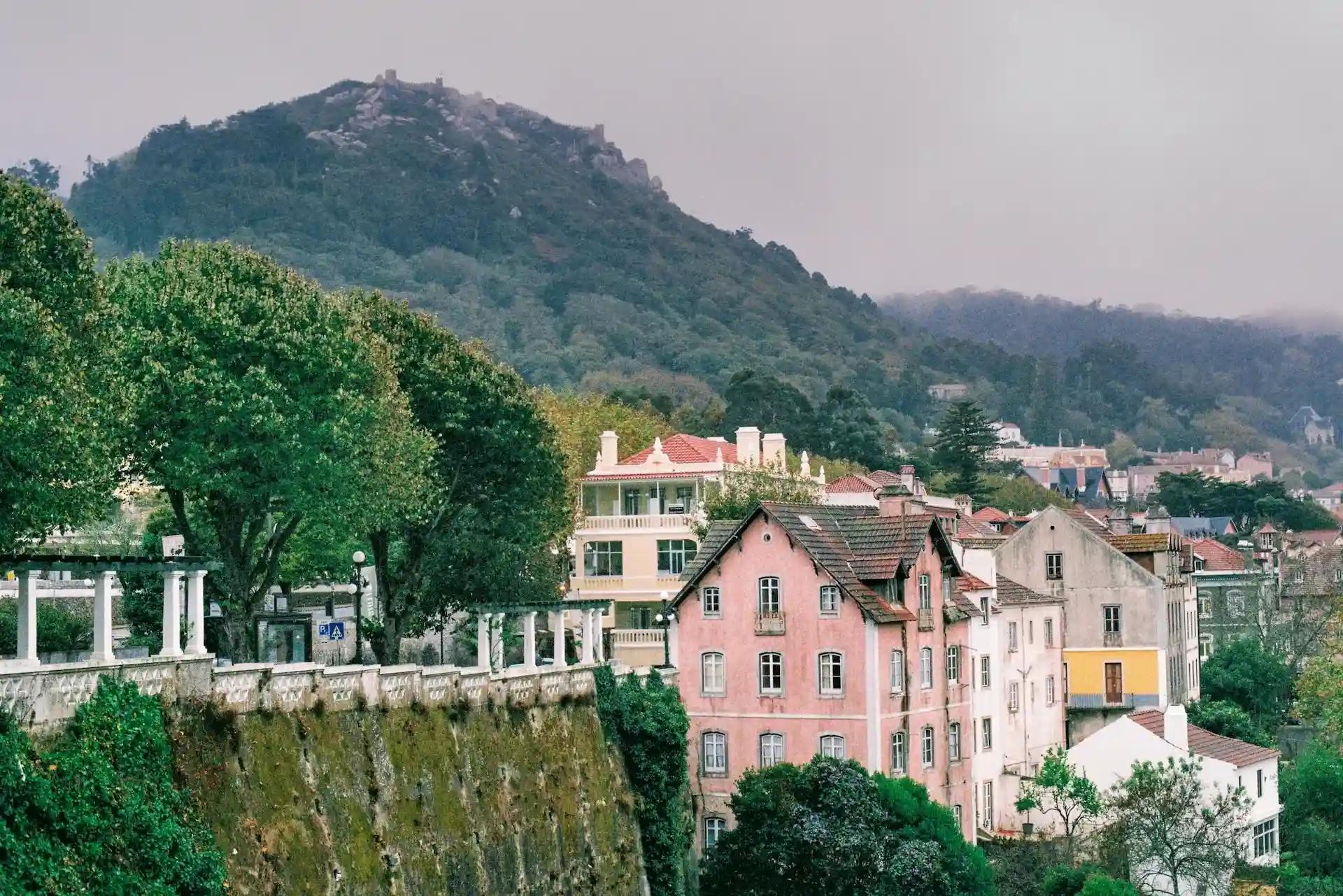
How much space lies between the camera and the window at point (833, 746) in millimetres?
61000

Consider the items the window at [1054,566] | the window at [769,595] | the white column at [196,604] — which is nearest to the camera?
the white column at [196,604]

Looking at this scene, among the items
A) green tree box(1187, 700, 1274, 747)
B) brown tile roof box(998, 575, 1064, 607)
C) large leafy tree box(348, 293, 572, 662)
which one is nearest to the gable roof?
large leafy tree box(348, 293, 572, 662)

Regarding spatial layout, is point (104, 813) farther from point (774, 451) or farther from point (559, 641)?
point (774, 451)

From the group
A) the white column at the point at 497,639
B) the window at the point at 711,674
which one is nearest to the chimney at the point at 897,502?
the window at the point at 711,674

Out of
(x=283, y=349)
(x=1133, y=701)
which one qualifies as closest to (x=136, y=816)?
(x=283, y=349)

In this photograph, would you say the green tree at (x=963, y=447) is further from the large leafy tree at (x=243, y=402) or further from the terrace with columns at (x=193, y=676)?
the terrace with columns at (x=193, y=676)

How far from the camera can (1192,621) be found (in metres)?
90.4

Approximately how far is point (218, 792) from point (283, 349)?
2026 centimetres

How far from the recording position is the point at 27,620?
35.1 metres

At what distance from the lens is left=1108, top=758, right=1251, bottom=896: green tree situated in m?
65.6

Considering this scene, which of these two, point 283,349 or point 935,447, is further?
point 935,447

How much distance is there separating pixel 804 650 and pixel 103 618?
29.0m

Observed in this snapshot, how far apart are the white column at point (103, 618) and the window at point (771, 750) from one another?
1117 inches

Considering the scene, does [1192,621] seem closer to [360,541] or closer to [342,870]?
[360,541]
